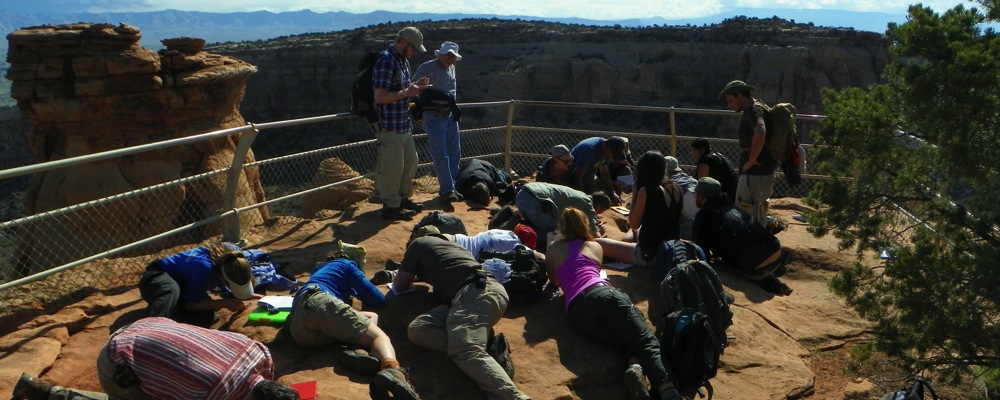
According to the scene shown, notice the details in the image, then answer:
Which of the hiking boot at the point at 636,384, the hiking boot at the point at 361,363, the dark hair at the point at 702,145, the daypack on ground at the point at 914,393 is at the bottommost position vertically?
the hiking boot at the point at 636,384

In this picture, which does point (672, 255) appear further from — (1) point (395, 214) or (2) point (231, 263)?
(2) point (231, 263)

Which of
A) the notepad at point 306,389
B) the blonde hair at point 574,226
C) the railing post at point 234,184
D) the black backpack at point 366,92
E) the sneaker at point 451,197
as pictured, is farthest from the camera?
the sneaker at point 451,197

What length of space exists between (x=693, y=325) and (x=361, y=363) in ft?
6.96

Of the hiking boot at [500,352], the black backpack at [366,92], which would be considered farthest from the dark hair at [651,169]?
the black backpack at [366,92]

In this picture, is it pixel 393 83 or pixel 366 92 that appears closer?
pixel 393 83

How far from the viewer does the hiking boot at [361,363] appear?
540 cm

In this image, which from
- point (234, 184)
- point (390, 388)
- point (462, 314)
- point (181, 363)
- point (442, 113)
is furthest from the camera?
point (442, 113)

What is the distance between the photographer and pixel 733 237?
7465mm

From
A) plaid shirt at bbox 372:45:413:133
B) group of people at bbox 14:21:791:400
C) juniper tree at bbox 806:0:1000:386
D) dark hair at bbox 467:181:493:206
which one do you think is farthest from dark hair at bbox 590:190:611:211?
juniper tree at bbox 806:0:1000:386

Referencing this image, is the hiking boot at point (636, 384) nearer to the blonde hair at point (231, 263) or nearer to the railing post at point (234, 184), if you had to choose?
the blonde hair at point (231, 263)


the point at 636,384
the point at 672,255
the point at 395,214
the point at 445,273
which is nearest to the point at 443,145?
the point at 395,214

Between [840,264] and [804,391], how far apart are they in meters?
2.63

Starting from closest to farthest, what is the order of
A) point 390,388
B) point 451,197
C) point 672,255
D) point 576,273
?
point 390,388 → point 576,273 → point 672,255 → point 451,197

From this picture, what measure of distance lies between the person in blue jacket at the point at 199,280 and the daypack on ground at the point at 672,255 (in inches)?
122
